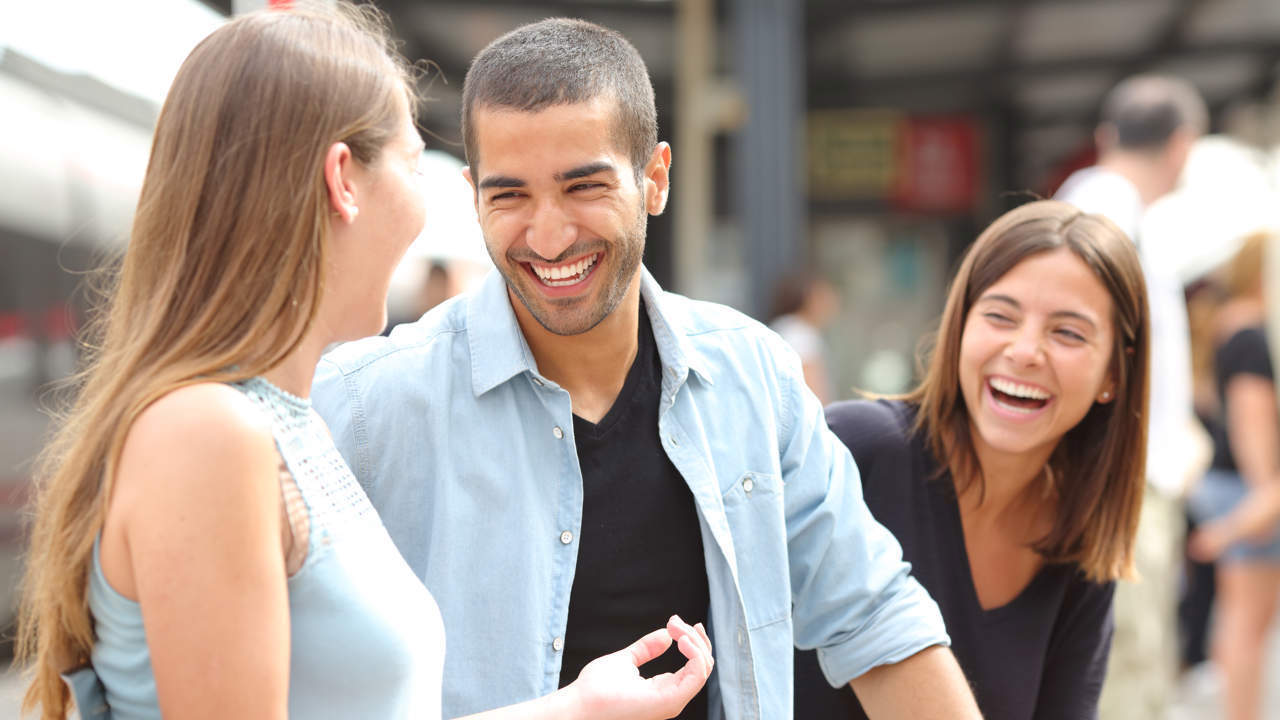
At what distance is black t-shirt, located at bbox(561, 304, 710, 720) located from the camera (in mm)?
1654

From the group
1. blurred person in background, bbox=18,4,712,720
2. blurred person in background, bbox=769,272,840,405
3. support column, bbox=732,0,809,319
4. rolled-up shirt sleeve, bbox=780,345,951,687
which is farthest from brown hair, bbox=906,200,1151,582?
support column, bbox=732,0,809,319

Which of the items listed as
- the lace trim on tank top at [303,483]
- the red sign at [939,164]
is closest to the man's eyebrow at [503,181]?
the lace trim on tank top at [303,483]

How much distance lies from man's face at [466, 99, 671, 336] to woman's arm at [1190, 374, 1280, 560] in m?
3.55

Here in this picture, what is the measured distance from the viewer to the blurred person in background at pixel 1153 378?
2.85 m

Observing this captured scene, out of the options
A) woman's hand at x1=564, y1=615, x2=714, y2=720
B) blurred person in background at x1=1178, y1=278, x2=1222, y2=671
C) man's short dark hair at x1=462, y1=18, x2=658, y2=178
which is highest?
man's short dark hair at x1=462, y1=18, x2=658, y2=178

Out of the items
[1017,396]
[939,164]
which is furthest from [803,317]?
[1017,396]

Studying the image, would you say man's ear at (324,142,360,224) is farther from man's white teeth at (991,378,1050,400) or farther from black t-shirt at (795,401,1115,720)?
man's white teeth at (991,378,1050,400)

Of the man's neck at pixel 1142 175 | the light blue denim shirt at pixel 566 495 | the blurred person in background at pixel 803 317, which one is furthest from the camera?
the blurred person in background at pixel 803 317

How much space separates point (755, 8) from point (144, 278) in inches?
218

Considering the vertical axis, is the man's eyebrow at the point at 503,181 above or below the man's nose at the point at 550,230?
above

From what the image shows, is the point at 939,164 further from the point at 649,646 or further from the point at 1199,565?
the point at 649,646

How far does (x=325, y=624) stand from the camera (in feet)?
→ 3.67

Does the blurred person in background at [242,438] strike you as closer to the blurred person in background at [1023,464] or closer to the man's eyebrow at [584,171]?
the man's eyebrow at [584,171]

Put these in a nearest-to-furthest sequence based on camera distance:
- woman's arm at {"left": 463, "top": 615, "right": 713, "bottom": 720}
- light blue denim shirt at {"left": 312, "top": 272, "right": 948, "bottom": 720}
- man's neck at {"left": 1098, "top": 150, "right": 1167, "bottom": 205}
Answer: woman's arm at {"left": 463, "top": 615, "right": 713, "bottom": 720}, light blue denim shirt at {"left": 312, "top": 272, "right": 948, "bottom": 720}, man's neck at {"left": 1098, "top": 150, "right": 1167, "bottom": 205}
